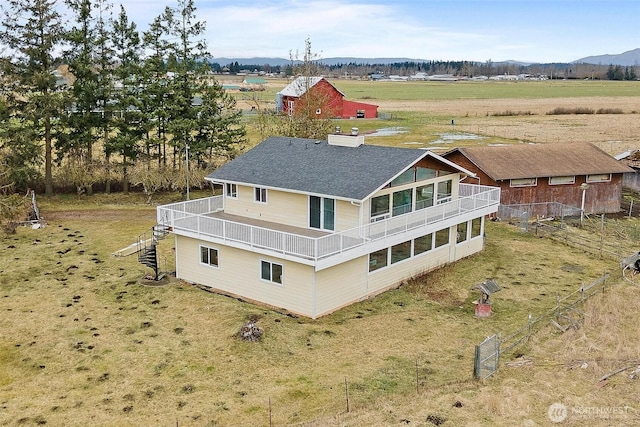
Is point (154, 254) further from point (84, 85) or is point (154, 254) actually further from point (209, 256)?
point (84, 85)

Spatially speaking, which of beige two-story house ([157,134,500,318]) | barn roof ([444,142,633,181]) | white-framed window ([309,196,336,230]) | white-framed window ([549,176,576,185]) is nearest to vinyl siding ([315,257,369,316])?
beige two-story house ([157,134,500,318])

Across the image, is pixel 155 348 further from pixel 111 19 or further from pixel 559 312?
pixel 111 19

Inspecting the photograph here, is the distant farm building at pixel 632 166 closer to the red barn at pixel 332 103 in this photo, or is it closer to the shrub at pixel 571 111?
the red barn at pixel 332 103

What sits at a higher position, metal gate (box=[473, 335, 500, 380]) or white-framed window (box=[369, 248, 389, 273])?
white-framed window (box=[369, 248, 389, 273])

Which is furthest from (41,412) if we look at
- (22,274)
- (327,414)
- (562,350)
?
(562,350)

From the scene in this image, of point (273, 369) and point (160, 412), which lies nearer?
point (160, 412)

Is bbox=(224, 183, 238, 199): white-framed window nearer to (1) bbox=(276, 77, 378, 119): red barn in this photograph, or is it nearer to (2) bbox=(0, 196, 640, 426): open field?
(2) bbox=(0, 196, 640, 426): open field
